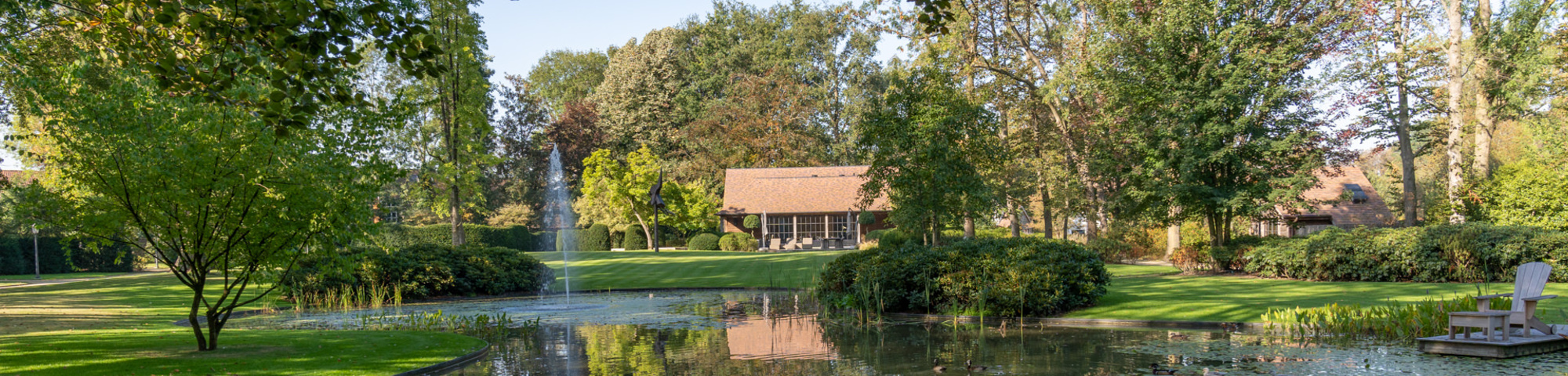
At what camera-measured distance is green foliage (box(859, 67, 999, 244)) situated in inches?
691

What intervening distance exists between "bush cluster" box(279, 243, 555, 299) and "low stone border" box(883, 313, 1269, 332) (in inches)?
372

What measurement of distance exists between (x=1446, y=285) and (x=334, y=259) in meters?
17.1

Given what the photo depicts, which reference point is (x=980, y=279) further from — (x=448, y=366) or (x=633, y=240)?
(x=633, y=240)

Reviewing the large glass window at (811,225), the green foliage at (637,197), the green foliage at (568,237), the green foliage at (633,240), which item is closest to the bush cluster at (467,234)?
the green foliage at (568,237)

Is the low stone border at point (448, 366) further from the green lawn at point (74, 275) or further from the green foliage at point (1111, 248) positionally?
the green lawn at point (74, 275)

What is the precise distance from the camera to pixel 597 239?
3966 centimetres

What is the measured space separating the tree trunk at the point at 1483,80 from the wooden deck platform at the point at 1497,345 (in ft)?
54.3

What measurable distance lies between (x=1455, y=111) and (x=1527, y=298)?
54.0ft

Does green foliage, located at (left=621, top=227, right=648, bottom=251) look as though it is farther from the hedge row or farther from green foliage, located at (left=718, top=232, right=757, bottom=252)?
the hedge row

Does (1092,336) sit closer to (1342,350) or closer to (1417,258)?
(1342,350)

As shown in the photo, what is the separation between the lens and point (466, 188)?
83.7 feet

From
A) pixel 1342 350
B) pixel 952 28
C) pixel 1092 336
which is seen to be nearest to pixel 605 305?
pixel 1092 336

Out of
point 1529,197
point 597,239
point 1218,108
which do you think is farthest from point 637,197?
point 1529,197

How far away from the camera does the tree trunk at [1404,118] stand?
2242 centimetres
